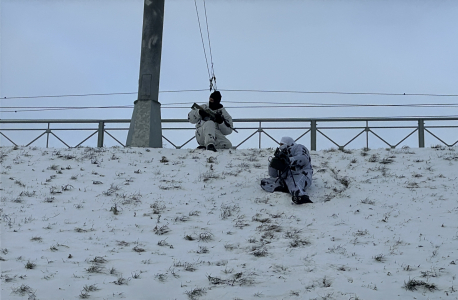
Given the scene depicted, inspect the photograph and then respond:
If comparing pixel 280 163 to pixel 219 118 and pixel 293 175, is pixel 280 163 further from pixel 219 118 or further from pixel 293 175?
pixel 219 118

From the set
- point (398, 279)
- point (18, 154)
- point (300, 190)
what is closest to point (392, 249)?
point (398, 279)

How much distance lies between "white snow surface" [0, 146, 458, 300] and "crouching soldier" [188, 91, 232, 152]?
3.01ft

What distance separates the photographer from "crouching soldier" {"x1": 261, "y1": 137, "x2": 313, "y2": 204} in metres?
9.83

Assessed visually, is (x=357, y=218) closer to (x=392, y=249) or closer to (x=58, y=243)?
(x=392, y=249)

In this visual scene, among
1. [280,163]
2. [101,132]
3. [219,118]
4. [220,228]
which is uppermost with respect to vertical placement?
[219,118]

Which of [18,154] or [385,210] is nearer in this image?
[385,210]

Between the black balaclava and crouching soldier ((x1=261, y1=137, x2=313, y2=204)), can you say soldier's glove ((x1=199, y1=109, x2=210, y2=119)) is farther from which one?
crouching soldier ((x1=261, y1=137, x2=313, y2=204))

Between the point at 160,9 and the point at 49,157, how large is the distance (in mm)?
4751

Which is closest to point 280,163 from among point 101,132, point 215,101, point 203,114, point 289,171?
point 289,171

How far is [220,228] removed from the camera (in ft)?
26.9

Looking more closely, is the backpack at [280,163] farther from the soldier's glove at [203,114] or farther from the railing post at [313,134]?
the railing post at [313,134]

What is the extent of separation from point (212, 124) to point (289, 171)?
3.89m

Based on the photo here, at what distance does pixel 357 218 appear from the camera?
8.71 m

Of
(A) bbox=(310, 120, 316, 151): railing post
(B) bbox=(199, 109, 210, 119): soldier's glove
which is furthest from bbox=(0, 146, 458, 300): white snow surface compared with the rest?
(A) bbox=(310, 120, 316, 151): railing post
